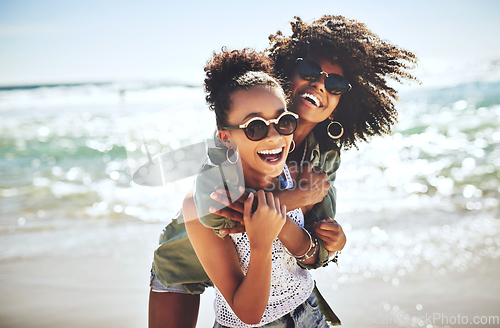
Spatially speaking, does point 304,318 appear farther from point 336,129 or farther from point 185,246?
point 336,129

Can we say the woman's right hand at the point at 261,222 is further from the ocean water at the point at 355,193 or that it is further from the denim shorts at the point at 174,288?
the denim shorts at the point at 174,288

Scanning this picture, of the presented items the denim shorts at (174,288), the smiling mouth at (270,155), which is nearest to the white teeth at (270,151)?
the smiling mouth at (270,155)

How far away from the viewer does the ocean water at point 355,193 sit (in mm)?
4598

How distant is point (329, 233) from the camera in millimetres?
2135

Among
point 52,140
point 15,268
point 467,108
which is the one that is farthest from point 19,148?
point 467,108

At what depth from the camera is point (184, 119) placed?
2291 mm

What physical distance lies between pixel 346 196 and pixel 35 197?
554cm

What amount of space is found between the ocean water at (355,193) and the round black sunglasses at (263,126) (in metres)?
0.43

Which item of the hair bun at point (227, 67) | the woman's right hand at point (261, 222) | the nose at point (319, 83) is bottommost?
the woman's right hand at point (261, 222)

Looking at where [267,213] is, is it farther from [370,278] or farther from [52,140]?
[52,140]

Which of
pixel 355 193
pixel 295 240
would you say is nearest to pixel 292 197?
pixel 295 240

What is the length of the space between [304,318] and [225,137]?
993mm

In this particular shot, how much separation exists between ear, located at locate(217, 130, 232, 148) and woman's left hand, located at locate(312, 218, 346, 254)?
629mm

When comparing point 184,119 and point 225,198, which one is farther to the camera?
point 184,119
